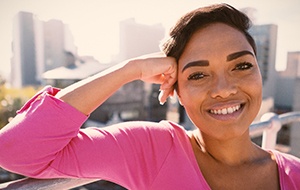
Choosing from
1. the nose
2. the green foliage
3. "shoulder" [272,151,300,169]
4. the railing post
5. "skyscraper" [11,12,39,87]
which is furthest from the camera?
"skyscraper" [11,12,39,87]

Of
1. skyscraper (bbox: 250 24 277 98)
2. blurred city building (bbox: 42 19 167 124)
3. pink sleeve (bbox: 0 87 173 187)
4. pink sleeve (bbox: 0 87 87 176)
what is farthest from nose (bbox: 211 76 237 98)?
skyscraper (bbox: 250 24 277 98)

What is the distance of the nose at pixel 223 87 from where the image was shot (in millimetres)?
1188

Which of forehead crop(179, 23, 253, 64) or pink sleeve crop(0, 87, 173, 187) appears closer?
pink sleeve crop(0, 87, 173, 187)

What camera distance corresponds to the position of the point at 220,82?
3.95ft

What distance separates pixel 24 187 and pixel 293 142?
108 ft

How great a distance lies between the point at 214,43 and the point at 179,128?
0.41 meters

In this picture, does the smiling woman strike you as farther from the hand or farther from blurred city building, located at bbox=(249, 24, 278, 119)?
blurred city building, located at bbox=(249, 24, 278, 119)

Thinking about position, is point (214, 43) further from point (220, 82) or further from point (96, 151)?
point (96, 151)

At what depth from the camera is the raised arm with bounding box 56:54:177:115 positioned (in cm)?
109

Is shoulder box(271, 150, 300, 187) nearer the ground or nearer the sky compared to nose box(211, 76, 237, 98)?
nearer the ground

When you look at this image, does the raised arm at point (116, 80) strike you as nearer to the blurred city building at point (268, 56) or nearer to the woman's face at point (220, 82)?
the woman's face at point (220, 82)

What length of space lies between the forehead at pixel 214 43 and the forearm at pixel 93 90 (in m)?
0.29

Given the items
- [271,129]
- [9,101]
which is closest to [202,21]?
Answer: [271,129]

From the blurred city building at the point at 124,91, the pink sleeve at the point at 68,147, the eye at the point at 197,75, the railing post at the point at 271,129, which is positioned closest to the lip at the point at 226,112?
the eye at the point at 197,75
